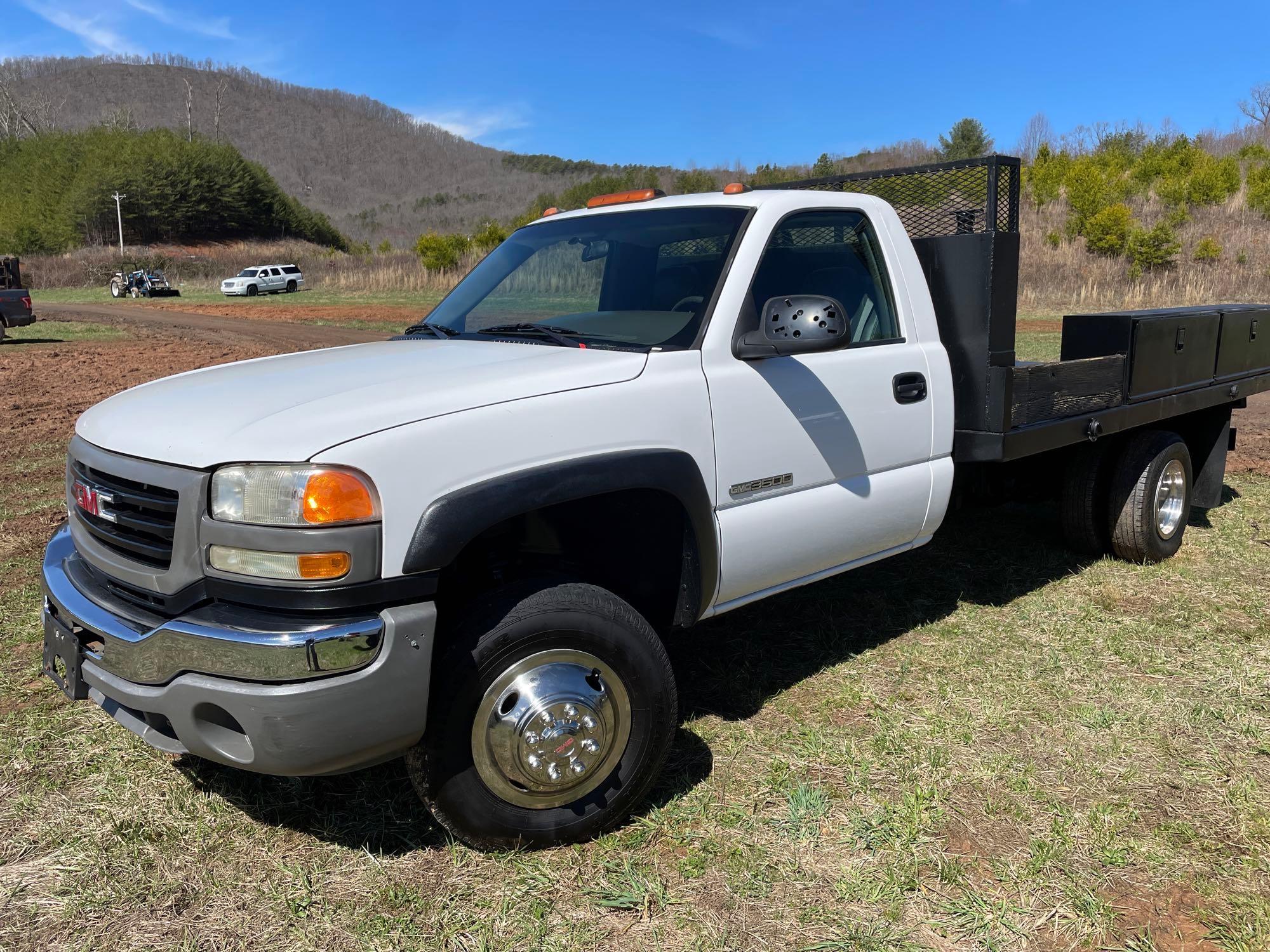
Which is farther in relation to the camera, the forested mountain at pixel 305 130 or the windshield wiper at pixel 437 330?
the forested mountain at pixel 305 130

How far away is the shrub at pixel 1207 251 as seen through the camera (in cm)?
3059

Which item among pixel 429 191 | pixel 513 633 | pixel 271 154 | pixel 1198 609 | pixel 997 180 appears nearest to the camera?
pixel 513 633

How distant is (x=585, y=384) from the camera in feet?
9.39

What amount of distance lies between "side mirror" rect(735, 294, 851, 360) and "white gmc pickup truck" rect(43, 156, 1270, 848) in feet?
0.04

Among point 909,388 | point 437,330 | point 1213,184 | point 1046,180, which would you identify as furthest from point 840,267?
point 1046,180

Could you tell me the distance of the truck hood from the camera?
2.46 meters

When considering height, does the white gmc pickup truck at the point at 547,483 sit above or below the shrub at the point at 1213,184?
below

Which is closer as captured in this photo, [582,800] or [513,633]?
[513,633]

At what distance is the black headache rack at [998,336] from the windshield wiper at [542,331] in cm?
127

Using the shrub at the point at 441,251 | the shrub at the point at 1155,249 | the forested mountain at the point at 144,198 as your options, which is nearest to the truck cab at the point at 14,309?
the shrub at the point at 441,251

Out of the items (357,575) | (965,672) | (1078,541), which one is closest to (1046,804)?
(965,672)

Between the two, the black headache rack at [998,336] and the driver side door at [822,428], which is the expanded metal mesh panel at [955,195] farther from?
the driver side door at [822,428]

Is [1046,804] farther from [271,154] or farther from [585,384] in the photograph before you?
[271,154]

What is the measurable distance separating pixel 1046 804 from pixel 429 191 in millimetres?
142248
